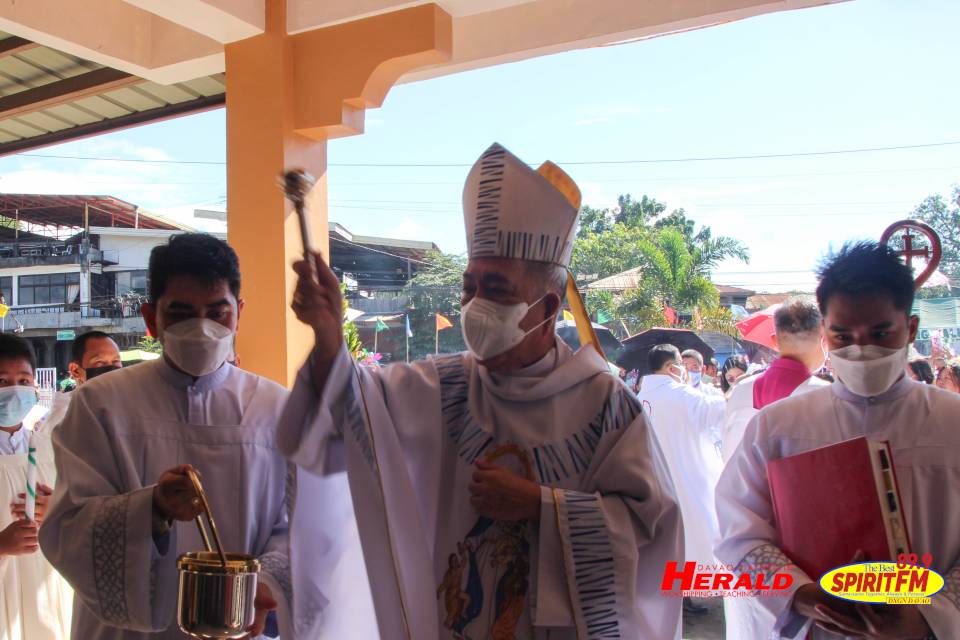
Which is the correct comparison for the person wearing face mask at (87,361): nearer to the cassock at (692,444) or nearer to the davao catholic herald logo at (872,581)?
the davao catholic herald logo at (872,581)

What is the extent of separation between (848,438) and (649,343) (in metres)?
8.39

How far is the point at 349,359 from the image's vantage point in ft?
6.01

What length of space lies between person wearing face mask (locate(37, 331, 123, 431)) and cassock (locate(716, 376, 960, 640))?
10.7 ft

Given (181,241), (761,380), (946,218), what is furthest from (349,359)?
(946,218)

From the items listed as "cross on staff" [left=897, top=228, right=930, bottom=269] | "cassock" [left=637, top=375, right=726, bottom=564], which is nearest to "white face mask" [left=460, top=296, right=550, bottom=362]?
"cross on staff" [left=897, top=228, right=930, bottom=269]

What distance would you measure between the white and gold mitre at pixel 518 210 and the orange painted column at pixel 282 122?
327 centimetres

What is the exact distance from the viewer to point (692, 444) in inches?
243

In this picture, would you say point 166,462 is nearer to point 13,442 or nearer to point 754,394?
point 13,442

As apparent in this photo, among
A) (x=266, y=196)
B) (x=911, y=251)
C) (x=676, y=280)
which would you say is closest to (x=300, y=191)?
(x=911, y=251)

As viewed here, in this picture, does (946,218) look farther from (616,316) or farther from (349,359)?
(349,359)

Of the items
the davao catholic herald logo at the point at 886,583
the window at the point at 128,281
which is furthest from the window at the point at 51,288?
the davao catholic herald logo at the point at 886,583

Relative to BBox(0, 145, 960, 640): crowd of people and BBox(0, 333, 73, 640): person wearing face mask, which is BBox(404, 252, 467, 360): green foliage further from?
BBox(0, 145, 960, 640): crowd of people

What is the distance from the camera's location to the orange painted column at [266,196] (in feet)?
16.9

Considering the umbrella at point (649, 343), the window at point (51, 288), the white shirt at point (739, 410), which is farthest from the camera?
the window at point (51, 288)
